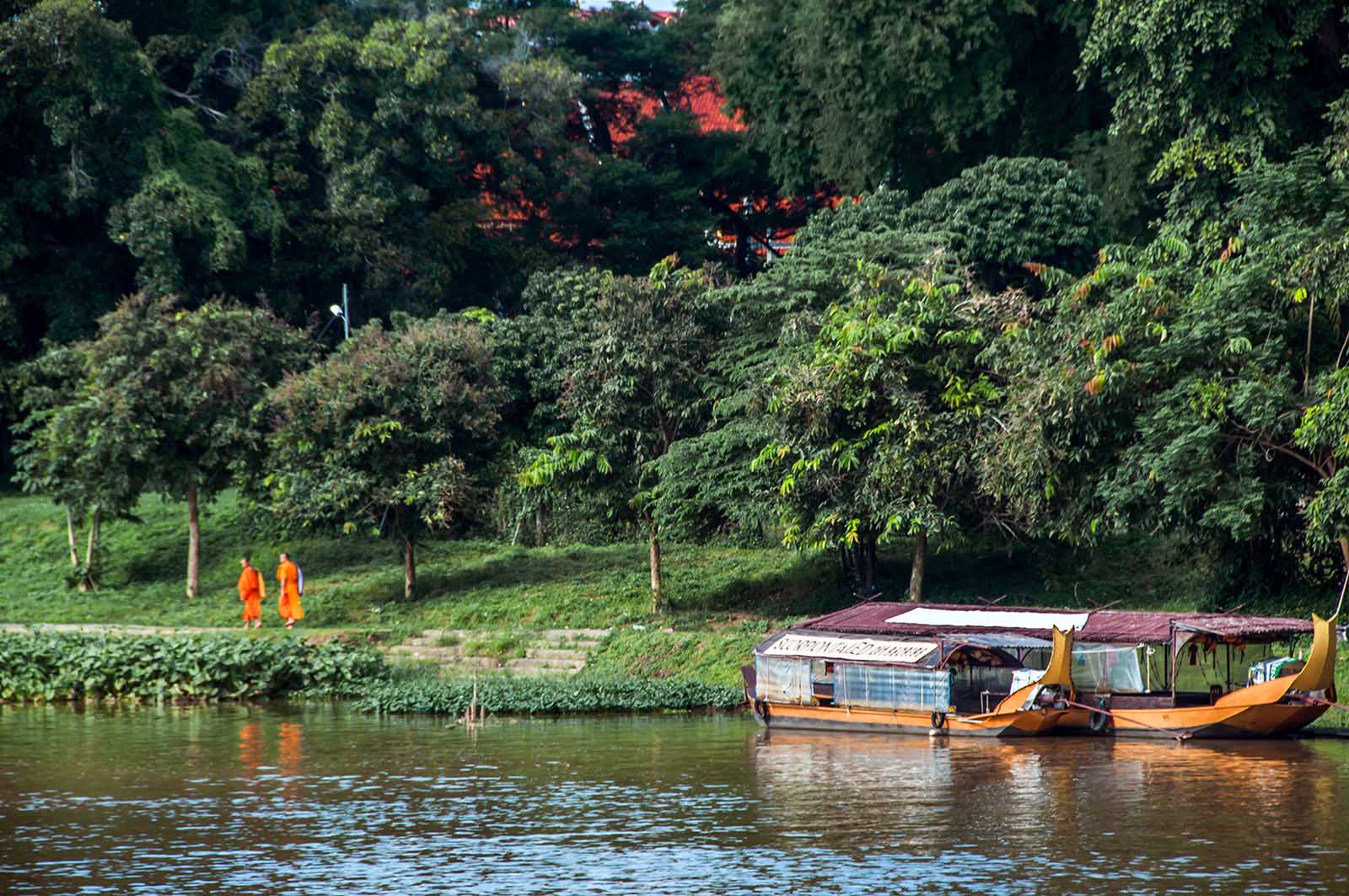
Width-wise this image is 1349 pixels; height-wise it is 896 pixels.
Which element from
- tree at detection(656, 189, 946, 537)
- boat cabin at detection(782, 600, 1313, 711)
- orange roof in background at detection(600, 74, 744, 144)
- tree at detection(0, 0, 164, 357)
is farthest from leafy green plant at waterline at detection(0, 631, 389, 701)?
orange roof in background at detection(600, 74, 744, 144)

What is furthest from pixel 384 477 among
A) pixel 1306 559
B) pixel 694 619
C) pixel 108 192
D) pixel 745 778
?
pixel 1306 559

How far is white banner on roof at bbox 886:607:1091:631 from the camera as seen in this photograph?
2359 centimetres

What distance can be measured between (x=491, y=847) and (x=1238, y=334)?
14.4 meters

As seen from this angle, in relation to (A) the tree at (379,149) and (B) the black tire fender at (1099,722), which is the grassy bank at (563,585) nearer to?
(B) the black tire fender at (1099,722)

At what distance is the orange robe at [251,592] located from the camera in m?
32.3

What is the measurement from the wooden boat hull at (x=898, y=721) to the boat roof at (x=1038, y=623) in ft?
3.99

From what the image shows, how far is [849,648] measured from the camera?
23766mm

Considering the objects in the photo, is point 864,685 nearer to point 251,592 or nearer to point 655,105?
point 251,592

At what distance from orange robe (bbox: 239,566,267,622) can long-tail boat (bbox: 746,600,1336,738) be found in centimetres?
1203

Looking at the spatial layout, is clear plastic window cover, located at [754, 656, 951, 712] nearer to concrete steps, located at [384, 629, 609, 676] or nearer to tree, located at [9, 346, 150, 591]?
concrete steps, located at [384, 629, 609, 676]

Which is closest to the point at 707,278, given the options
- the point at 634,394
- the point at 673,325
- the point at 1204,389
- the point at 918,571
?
the point at 673,325

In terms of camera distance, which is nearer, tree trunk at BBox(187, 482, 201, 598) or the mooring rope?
the mooring rope

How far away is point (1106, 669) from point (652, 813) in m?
8.52

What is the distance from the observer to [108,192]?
39.3 m
